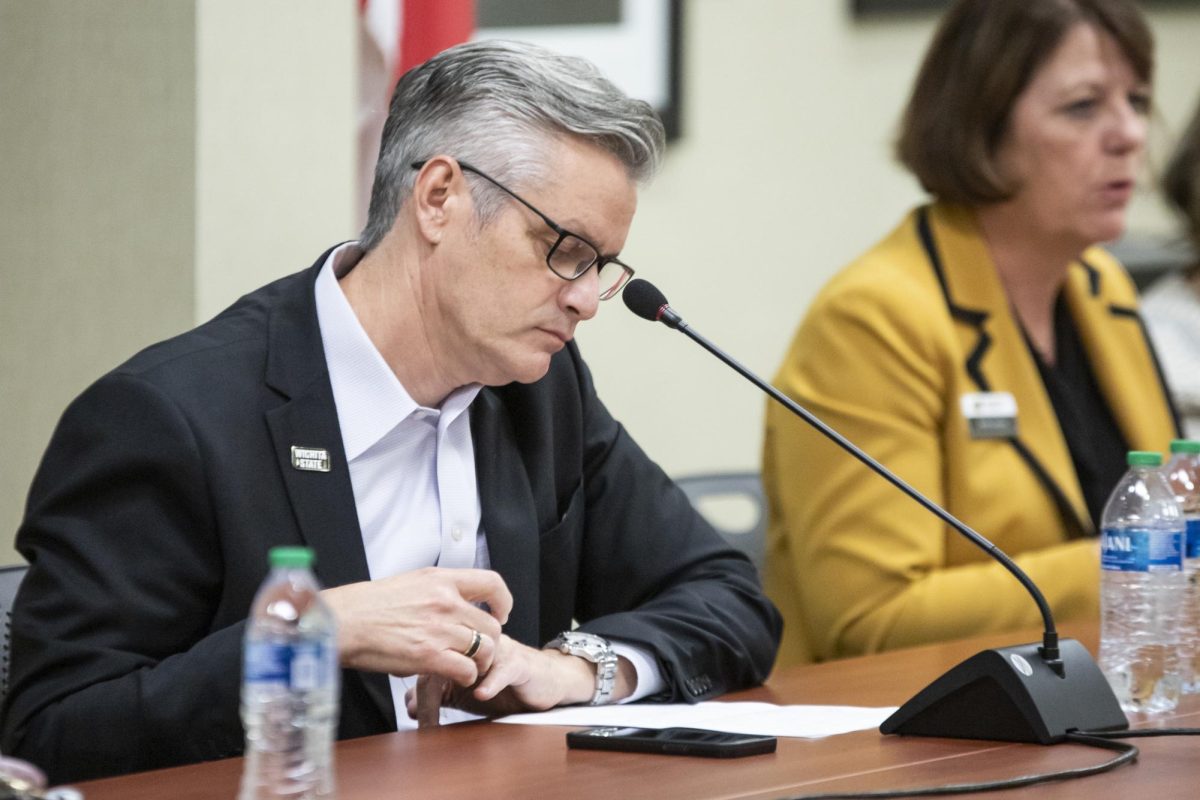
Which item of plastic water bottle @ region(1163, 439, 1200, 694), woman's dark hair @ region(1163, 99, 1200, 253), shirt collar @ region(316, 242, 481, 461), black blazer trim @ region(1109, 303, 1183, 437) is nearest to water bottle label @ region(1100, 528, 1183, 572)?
plastic water bottle @ region(1163, 439, 1200, 694)

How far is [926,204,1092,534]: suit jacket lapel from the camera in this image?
105 inches

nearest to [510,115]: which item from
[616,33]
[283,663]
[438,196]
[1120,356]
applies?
[438,196]

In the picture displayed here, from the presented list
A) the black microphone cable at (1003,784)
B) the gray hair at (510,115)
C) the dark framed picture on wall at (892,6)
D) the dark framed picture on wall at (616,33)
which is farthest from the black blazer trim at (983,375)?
the dark framed picture on wall at (892,6)

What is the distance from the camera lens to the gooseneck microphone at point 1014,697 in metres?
1.56

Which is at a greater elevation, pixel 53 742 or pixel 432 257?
pixel 432 257

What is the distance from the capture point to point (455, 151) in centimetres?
183

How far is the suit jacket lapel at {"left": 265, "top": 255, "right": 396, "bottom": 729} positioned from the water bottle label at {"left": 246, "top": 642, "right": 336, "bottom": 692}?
72 centimetres

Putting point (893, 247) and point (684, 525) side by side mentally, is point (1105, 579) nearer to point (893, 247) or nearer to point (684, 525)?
point (684, 525)

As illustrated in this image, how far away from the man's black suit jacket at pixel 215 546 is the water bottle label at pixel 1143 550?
0.44 meters

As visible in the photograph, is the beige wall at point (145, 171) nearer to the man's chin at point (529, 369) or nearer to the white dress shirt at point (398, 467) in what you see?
the white dress shirt at point (398, 467)

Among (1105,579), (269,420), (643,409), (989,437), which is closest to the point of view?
(269,420)

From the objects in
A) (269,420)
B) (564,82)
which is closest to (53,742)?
(269,420)

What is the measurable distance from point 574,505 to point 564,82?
0.55 metres

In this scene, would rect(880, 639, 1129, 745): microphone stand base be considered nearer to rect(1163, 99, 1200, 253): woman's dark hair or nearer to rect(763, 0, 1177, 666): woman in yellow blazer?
rect(763, 0, 1177, 666): woman in yellow blazer
